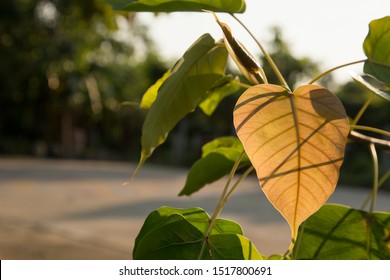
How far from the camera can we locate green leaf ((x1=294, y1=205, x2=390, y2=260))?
30cm

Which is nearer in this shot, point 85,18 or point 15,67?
point 85,18

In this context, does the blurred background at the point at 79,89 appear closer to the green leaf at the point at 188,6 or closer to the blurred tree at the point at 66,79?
the blurred tree at the point at 66,79

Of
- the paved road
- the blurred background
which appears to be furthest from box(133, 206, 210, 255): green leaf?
Result: the blurred background

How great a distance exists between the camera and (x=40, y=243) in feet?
13.1

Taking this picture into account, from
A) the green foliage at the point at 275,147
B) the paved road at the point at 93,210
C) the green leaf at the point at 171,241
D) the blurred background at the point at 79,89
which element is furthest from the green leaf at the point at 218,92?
the blurred background at the point at 79,89

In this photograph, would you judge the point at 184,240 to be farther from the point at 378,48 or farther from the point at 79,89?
the point at 79,89

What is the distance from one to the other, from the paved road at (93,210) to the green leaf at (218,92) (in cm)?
323

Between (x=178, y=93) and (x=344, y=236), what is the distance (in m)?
0.11

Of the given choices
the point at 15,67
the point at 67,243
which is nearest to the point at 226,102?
the point at 15,67

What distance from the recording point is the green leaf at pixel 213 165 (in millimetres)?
368

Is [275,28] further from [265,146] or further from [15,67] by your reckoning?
[265,146]

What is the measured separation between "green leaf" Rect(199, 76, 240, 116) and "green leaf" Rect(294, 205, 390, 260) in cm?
10

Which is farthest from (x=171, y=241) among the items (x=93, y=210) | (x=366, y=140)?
(x=93, y=210)

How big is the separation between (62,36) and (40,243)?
26.5 ft
